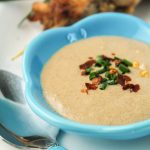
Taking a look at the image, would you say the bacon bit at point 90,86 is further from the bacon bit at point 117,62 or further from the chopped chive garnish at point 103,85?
the bacon bit at point 117,62

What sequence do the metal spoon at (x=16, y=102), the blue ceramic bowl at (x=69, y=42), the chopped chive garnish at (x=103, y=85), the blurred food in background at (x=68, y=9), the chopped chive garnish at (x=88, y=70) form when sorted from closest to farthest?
1. the blue ceramic bowl at (x=69, y=42)
2. the metal spoon at (x=16, y=102)
3. the chopped chive garnish at (x=103, y=85)
4. the chopped chive garnish at (x=88, y=70)
5. the blurred food in background at (x=68, y=9)

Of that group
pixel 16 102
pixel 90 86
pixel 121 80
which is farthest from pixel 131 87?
pixel 16 102

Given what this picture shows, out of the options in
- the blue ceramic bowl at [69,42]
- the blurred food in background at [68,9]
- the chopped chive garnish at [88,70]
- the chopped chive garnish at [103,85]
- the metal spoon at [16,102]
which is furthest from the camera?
the blurred food in background at [68,9]

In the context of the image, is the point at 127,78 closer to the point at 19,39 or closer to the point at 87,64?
the point at 87,64

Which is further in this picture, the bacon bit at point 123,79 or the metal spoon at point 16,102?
Answer: the bacon bit at point 123,79

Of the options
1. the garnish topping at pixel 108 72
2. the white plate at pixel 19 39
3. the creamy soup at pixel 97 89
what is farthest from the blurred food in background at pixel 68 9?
the garnish topping at pixel 108 72

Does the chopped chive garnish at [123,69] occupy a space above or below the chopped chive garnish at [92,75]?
Result: above

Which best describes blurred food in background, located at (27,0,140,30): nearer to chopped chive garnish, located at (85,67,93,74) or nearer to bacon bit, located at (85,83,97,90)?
chopped chive garnish, located at (85,67,93,74)

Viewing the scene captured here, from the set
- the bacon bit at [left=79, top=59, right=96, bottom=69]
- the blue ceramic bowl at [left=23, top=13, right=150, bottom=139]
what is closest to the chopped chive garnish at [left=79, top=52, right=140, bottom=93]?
the bacon bit at [left=79, top=59, right=96, bottom=69]
